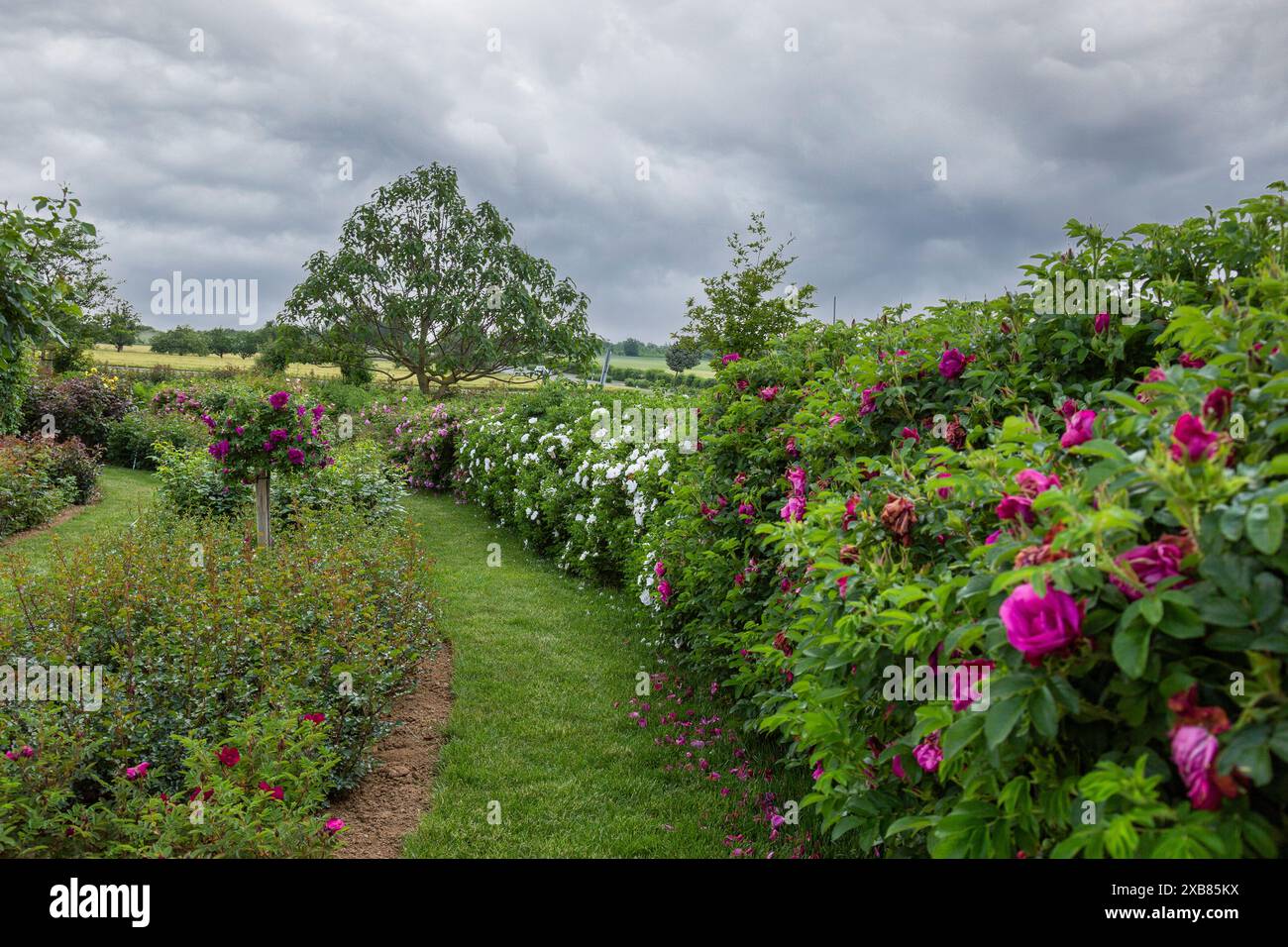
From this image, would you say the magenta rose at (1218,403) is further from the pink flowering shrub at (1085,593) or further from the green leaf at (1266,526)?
the green leaf at (1266,526)

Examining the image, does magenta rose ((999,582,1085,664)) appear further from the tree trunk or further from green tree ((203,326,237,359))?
green tree ((203,326,237,359))

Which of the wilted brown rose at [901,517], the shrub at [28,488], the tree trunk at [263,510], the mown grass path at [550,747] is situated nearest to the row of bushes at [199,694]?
the mown grass path at [550,747]

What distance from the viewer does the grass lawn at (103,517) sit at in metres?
8.20

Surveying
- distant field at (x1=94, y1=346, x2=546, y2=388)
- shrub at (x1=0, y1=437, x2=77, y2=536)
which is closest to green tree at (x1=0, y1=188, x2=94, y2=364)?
shrub at (x1=0, y1=437, x2=77, y2=536)

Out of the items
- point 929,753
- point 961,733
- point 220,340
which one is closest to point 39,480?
point 929,753

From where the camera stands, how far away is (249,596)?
463 cm

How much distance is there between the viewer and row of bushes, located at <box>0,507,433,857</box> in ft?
9.07

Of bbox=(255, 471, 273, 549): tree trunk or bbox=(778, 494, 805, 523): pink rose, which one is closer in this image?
bbox=(778, 494, 805, 523): pink rose

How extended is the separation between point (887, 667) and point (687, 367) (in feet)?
95.1

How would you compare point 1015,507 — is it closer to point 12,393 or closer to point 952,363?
point 952,363

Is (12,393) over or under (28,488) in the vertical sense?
over

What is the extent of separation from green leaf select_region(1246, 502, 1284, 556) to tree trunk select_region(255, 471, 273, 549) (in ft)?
24.1

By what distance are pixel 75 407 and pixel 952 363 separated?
664 inches

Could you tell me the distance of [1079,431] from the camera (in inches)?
69.6
